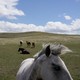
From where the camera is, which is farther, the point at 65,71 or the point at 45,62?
the point at 45,62

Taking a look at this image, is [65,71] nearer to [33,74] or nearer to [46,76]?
[46,76]

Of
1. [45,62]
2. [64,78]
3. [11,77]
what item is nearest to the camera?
[64,78]

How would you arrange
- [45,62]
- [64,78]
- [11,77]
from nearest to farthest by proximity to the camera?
[64,78]
[45,62]
[11,77]

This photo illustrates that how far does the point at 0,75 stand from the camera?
50.3 feet

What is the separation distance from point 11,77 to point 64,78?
10.3 metres

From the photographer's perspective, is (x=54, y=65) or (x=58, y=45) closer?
(x=54, y=65)

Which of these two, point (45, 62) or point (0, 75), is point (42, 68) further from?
point (0, 75)

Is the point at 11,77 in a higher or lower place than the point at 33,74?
lower

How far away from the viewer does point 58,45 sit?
5.31m

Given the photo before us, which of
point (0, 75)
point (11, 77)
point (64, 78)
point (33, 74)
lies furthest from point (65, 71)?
point (0, 75)

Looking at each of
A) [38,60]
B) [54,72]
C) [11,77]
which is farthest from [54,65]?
[11,77]

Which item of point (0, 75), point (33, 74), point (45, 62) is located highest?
point (45, 62)

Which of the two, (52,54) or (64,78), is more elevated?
(52,54)

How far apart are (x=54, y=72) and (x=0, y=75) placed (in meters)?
10.9
